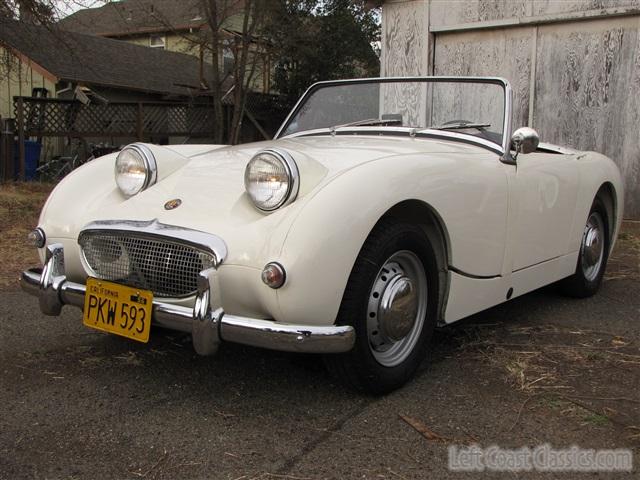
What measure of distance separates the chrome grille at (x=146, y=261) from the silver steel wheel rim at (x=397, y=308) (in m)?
0.69

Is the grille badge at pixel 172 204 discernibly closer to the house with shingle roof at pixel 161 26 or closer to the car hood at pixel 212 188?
the car hood at pixel 212 188

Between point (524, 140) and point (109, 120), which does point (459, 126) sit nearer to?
point (524, 140)

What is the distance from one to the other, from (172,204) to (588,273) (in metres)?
3.05

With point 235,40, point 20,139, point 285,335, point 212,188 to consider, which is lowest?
point 285,335

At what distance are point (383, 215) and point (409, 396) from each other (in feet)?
2.53

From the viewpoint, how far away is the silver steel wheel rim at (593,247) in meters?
4.34

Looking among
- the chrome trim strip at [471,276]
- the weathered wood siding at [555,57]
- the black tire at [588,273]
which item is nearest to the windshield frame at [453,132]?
the chrome trim strip at [471,276]

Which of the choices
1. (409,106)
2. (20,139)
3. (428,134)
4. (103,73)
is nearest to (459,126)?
(428,134)

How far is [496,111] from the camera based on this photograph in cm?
364

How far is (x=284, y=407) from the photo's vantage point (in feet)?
8.39

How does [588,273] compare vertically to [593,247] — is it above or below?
below

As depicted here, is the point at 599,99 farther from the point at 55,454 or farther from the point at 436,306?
the point at 55,454

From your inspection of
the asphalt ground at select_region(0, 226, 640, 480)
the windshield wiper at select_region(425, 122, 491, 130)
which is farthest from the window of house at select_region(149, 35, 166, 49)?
the windshield wiper at select_region(425, 122, 491, 130)

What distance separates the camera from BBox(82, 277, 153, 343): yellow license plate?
2.44 metres
